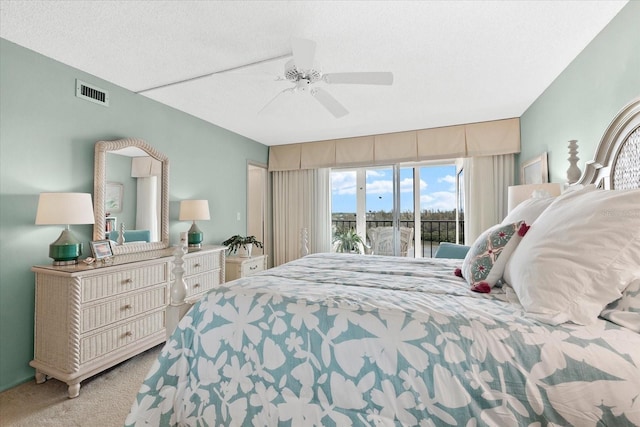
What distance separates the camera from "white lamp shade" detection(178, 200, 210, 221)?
3369 mm

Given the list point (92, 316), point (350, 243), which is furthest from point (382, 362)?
point (350, 243)

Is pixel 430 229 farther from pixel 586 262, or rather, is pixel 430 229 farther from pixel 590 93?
pixel 586 262

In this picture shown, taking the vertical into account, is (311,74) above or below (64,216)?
above

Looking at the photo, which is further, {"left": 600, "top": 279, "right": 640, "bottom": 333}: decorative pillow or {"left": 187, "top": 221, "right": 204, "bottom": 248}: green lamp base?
{"left": 187, "top": 221, "right": 204, "bottom": 248}: green lamp base

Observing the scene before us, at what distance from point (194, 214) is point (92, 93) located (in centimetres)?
144

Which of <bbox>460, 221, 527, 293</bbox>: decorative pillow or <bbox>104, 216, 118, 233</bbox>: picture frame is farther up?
<bbox>104, 216, 118, 233</bbox>: picture frame

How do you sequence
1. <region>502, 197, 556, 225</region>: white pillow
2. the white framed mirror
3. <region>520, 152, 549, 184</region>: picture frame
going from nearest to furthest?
<region>502, 197, 556, 225</region>: white pillow < the white framed mirror < <region>520, 152, 549, 184</region>: picture frame

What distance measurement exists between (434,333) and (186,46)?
2.39 metres

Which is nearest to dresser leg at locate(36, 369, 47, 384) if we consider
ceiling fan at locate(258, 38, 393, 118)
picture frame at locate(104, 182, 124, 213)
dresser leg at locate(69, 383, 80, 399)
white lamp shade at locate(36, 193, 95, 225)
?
dresser leg at locate(69, 383, 80, 399)

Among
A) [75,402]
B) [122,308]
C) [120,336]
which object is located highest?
[122,308]

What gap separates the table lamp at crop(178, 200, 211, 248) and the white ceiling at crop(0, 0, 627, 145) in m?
1.14

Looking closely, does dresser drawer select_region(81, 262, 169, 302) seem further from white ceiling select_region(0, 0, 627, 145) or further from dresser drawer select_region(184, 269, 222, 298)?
white ceiling select_region(0, 0, 627, 145)

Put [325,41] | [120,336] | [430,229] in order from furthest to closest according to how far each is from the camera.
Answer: [430,229] < [120,336] < [325,41]

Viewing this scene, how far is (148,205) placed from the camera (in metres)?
3.05
